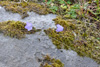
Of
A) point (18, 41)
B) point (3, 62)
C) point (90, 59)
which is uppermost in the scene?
point (18, 41)

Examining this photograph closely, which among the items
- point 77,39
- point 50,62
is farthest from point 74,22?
point 50,62

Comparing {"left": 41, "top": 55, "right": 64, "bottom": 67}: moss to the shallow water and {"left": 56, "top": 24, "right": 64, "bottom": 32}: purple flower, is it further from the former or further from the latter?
{"left": 56, "top": 24, "right": 64, "bottom": 32}: purple flower

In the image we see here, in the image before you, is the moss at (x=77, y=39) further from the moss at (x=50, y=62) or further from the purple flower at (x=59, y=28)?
the moss at (x=50, y=62)

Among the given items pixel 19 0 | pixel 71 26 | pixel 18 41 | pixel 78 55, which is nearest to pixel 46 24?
pixel 71 26

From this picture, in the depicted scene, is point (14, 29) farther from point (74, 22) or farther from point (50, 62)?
point (74, 22)

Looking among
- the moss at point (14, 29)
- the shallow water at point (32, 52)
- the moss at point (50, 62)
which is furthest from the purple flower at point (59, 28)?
the moss at point (50, 62)

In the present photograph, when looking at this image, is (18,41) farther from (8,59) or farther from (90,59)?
(90,59)
